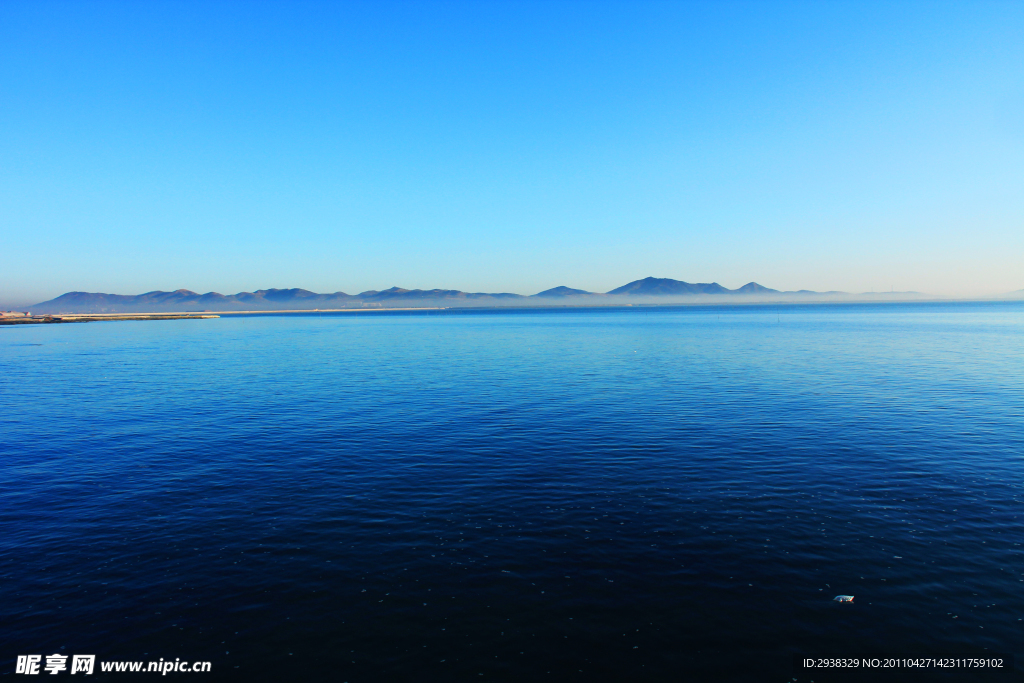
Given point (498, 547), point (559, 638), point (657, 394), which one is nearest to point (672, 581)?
point (559, 638)

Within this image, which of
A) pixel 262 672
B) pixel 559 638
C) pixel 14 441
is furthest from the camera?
pixel 14 441

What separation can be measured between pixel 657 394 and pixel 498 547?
34.6 m

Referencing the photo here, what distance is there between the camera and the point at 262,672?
547 inches

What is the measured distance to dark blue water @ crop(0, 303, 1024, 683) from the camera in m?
14.8

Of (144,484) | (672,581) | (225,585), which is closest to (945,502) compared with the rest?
(672,581)

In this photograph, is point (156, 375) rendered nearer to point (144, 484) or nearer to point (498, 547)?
point (144, 484)

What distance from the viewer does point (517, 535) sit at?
21016 millimetres

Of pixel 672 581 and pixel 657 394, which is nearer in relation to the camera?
pixel 672 581

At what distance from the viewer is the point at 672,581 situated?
690 inches

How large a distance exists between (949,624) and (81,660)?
24.7m

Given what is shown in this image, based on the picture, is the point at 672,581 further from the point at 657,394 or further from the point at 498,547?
the point at 657,394

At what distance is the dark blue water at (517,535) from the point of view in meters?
14.8

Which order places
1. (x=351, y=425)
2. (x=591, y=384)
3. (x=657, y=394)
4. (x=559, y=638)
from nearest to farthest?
(x=559, y=638) → (x=351, y=425) → (x=657, y=394) → (x=591, y=384)

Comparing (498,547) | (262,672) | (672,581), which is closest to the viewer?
(262,672)
